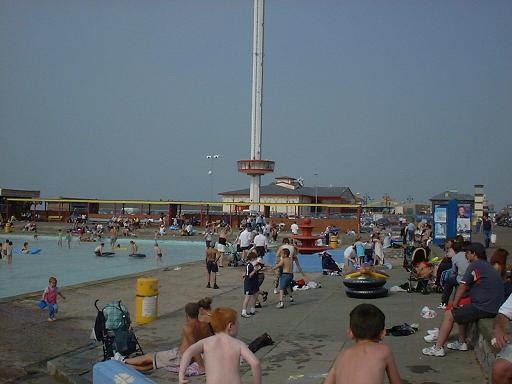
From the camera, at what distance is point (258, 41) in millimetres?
70875

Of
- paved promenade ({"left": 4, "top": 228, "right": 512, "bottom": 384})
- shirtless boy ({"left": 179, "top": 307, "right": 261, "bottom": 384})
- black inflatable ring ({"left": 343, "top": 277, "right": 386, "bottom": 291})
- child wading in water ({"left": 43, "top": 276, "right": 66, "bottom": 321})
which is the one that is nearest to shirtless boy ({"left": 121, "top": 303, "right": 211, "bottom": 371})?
paved promenade ({"left": 4, "top": 228, "right": 512, "bottom": 384})

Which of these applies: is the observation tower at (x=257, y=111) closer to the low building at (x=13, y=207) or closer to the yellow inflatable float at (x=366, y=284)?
the low building at (x=13, y=207)

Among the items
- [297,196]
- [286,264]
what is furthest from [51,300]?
[297,196]

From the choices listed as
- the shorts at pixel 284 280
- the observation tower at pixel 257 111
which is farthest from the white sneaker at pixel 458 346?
the observation tower at pixel 257 111

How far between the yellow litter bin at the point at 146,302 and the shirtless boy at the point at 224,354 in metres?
7.23

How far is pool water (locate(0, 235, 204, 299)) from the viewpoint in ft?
70.2

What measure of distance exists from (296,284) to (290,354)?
7418mm

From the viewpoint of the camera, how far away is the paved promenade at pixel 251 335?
7324mm

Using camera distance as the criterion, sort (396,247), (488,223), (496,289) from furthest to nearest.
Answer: (396,247) < (488,223) < (496,289)

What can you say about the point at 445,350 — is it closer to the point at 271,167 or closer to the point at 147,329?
the point at 147,329

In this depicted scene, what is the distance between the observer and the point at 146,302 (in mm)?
11367

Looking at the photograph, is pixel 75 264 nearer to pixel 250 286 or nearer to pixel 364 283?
pixel 250 286

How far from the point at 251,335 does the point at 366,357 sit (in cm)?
657

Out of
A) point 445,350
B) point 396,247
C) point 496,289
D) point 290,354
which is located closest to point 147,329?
point 290,354
